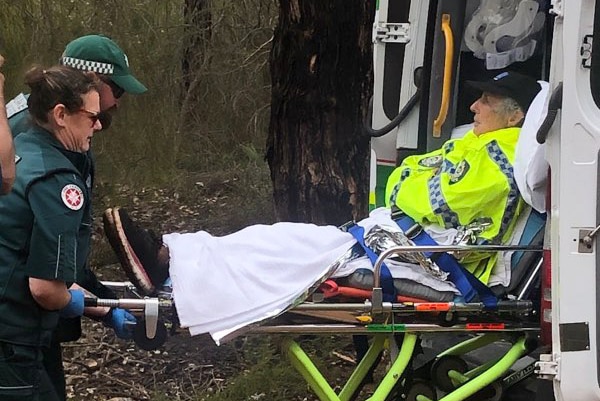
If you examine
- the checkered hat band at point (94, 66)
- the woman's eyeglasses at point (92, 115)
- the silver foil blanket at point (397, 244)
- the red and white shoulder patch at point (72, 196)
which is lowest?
the silver foil blanket at point (397, 244)

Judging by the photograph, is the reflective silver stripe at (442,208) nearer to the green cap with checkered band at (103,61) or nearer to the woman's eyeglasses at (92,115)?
the green cap with checkered band at (103,61)

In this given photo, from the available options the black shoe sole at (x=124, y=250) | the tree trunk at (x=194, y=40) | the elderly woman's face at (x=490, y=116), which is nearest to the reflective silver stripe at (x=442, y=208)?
the elderly woman's face at (x=490, y=116)

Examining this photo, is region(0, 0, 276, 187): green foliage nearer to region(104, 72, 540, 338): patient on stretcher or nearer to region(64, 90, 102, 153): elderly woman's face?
region(104, 72, 540, 338): patient on stretcher

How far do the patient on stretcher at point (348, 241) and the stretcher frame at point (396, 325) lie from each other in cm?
9

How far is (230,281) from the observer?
3482 millimetres

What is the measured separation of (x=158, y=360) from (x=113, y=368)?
26cm

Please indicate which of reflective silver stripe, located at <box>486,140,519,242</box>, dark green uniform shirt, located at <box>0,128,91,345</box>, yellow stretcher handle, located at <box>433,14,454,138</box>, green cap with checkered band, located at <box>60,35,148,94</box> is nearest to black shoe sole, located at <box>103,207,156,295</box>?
dark green uniform shirt, located at <box>0,128,91,345</box>

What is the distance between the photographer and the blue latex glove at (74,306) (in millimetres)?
3254

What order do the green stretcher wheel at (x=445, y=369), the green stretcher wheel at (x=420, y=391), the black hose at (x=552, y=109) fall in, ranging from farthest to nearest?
the green stretcher wheel at (x=445, y=369)
the green stretcher wheel at (x=420, y=391)
the black hose at (x=552, y=109)

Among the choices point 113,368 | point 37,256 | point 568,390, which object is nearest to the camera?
point 37,256

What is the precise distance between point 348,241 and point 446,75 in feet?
4.54

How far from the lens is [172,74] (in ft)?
26.6

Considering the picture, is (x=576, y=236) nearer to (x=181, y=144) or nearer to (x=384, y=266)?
(x=384, y=266)

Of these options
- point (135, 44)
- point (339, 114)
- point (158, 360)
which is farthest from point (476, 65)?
point (135, 44)
